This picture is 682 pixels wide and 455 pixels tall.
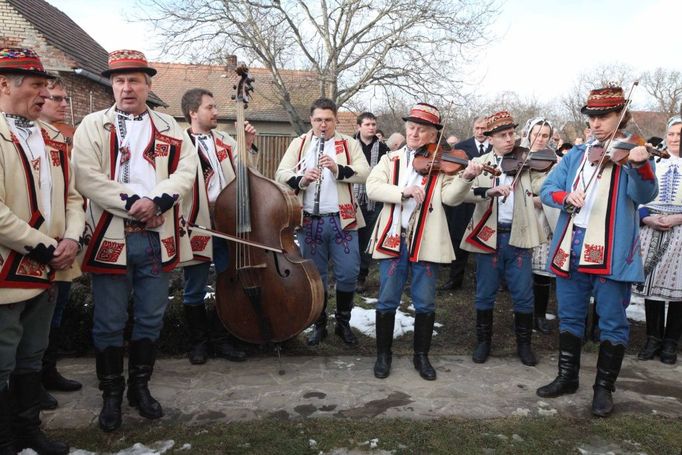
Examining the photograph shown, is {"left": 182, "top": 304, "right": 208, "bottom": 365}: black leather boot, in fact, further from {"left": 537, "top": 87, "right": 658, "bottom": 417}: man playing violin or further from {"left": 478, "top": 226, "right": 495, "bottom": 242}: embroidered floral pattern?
{"left": 537, "top": 87, "right": 658, "bottom": 417}: man playing violin

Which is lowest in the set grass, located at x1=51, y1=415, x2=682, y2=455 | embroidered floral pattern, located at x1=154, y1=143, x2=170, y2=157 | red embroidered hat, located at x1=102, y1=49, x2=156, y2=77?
grass, located at x1=51, y1=415, x2=682, y2=455

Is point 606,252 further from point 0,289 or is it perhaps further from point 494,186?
point 0,289

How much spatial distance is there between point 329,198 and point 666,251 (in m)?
2.93

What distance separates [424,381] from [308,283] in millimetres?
1173

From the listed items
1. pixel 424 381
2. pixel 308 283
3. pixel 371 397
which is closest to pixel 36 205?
pixel 308 283

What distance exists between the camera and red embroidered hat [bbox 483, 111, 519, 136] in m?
4.25

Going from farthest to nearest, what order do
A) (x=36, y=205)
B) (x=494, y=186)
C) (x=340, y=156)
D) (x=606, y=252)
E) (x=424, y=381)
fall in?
(x=340, y=156) < (x=494, y=186) < (x=424, y=381) < (x=606, y=252) < (x=36, y=205)

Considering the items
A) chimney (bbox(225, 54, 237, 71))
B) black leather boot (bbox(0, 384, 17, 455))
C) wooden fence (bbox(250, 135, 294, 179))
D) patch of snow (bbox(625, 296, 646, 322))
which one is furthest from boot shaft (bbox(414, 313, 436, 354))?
chimney (bbox(225, 54, 237, 71))

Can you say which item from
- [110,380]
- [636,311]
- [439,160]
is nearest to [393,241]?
[439,160]

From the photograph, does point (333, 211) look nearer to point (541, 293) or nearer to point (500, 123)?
point (500, 123)

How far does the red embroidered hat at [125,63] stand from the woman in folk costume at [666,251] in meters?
4.17

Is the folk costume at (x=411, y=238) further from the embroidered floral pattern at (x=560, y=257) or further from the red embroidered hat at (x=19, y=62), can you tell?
the red embroidered hat at (x=19, y=62)

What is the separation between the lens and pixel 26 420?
9.08 ft

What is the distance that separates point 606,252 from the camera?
11.0 ft
